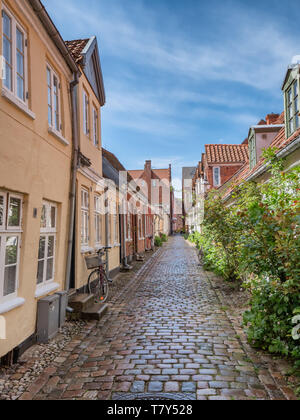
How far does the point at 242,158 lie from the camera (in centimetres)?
2545

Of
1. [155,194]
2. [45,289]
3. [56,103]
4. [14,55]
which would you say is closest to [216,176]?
[56,103]

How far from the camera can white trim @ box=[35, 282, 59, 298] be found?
564 cm

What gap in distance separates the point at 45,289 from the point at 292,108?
646 centimetres

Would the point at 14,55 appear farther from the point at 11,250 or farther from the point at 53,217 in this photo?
the point at 53,217

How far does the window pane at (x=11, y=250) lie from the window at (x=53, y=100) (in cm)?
247

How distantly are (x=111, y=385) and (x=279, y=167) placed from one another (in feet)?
17.7

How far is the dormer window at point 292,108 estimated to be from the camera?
750 cm

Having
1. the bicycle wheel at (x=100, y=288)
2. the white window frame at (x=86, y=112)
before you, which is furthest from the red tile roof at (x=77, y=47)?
the bicycle wheel at (x=100, y=288)

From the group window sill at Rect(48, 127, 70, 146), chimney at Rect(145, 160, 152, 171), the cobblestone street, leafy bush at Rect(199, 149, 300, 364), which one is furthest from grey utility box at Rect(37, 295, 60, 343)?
chimney at Rect(145, 160, 152, 171)

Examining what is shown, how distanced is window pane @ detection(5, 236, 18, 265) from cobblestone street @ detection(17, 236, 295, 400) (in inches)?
60.0

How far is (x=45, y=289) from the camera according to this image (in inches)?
233

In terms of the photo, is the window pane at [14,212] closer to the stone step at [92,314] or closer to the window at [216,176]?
the stone step at [92,314]

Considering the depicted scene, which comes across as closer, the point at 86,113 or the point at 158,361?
the point at 158,361
